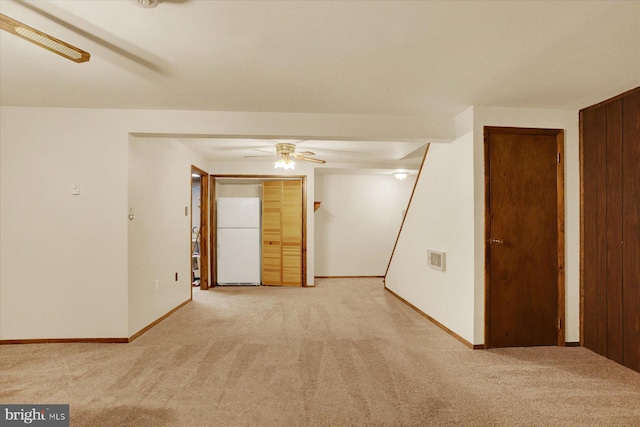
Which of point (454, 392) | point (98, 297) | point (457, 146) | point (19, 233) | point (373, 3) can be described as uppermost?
point (373, 3)

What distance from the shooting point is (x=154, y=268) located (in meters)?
3.68

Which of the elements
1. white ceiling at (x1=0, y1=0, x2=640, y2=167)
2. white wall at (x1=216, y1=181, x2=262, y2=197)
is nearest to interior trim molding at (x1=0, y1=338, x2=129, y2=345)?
white ceiling at (x1=0, y1=0, x2=640, y2=167)

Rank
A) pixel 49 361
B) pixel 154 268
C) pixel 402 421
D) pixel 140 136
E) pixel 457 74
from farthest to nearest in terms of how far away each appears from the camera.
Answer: pixel 154 268, pixel 140 136, pixel 49 361, pixel 457 74, pixel 402 421

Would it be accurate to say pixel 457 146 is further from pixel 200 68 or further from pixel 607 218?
pixel 200 68

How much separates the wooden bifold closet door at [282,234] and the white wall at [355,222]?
975 millimetres

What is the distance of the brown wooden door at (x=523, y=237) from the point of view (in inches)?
118

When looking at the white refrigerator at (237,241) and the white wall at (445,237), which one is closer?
the white wall at (445,237)

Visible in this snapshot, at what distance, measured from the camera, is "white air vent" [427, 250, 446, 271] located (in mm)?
3539

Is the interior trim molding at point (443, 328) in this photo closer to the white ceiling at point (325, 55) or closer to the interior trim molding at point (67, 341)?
the white ceiling at point (325, 55)

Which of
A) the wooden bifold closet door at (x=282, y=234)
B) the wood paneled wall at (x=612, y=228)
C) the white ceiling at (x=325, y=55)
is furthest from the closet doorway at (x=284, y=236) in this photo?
the wood paneled wall at (x=612, y=228)

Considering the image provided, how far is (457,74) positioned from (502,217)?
141 centimetres

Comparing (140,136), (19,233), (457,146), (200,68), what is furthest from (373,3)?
(19,233)

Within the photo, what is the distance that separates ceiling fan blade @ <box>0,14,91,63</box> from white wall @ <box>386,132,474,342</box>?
297 cm

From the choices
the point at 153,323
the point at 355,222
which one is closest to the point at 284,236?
the point at 355,222
